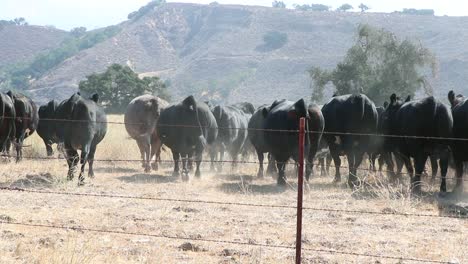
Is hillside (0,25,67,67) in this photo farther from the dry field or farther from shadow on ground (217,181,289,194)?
the dry field

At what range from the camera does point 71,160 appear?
44.8 feet

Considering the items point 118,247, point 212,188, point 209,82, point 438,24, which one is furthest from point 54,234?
point 438,24

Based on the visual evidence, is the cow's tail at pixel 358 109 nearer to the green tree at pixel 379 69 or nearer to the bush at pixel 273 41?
the green tree at pixel 379 69

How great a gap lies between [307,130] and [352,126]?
1.35m

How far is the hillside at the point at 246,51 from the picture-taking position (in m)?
110

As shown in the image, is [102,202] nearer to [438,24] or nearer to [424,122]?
[424,122]

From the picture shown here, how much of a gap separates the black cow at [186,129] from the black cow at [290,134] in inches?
69.4

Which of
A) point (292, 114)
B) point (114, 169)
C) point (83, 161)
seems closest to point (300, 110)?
point (292, 114)

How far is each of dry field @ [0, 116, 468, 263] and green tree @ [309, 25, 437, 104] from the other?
36.0 m

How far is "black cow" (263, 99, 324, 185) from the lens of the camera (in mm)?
13697

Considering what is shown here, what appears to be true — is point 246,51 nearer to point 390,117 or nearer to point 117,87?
point 117,87

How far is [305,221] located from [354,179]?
14.8 feet

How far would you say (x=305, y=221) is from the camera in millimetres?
9773

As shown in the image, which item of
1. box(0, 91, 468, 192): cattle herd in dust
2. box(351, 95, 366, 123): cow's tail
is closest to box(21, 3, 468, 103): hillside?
box(0, 91, 468, 192): cattle herd in dust
